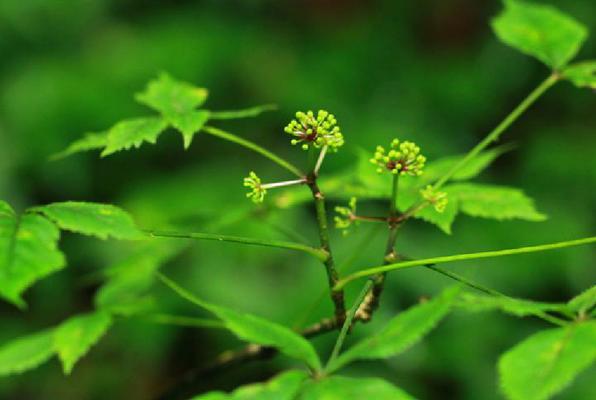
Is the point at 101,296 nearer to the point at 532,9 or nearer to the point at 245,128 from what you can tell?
the point at 532,9

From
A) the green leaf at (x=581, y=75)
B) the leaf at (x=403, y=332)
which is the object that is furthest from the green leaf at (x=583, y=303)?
the green leaf at (x=581, y=75)

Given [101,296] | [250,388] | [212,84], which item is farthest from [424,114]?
[250,388]

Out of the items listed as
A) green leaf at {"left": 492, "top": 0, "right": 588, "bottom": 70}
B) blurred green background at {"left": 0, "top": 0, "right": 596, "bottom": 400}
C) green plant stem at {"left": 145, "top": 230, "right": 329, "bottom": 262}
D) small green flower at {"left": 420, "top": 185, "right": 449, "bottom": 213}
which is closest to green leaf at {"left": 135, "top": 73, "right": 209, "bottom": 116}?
green plant stem at {"left": 145, "top": 230, "right": 329, "bottom": 262}

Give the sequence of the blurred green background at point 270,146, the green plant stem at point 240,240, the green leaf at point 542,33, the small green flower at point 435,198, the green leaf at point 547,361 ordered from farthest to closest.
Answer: the blurred green background at point 270,146
the green leaf at point 542,33
the small green flower at point 435,198
the green plant stem at point 240,240
the green leaf at point 547,361

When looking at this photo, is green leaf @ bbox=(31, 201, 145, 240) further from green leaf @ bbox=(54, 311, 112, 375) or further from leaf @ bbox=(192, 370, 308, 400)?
green leaf @ bbox=(54, 311, 112, 375)

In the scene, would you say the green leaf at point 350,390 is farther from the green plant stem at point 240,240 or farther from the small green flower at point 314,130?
the small green flower at point 314,130

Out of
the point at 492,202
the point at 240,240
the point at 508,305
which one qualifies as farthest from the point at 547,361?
the point at 492,202

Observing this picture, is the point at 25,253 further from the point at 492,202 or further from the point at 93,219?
the point at 492,202
